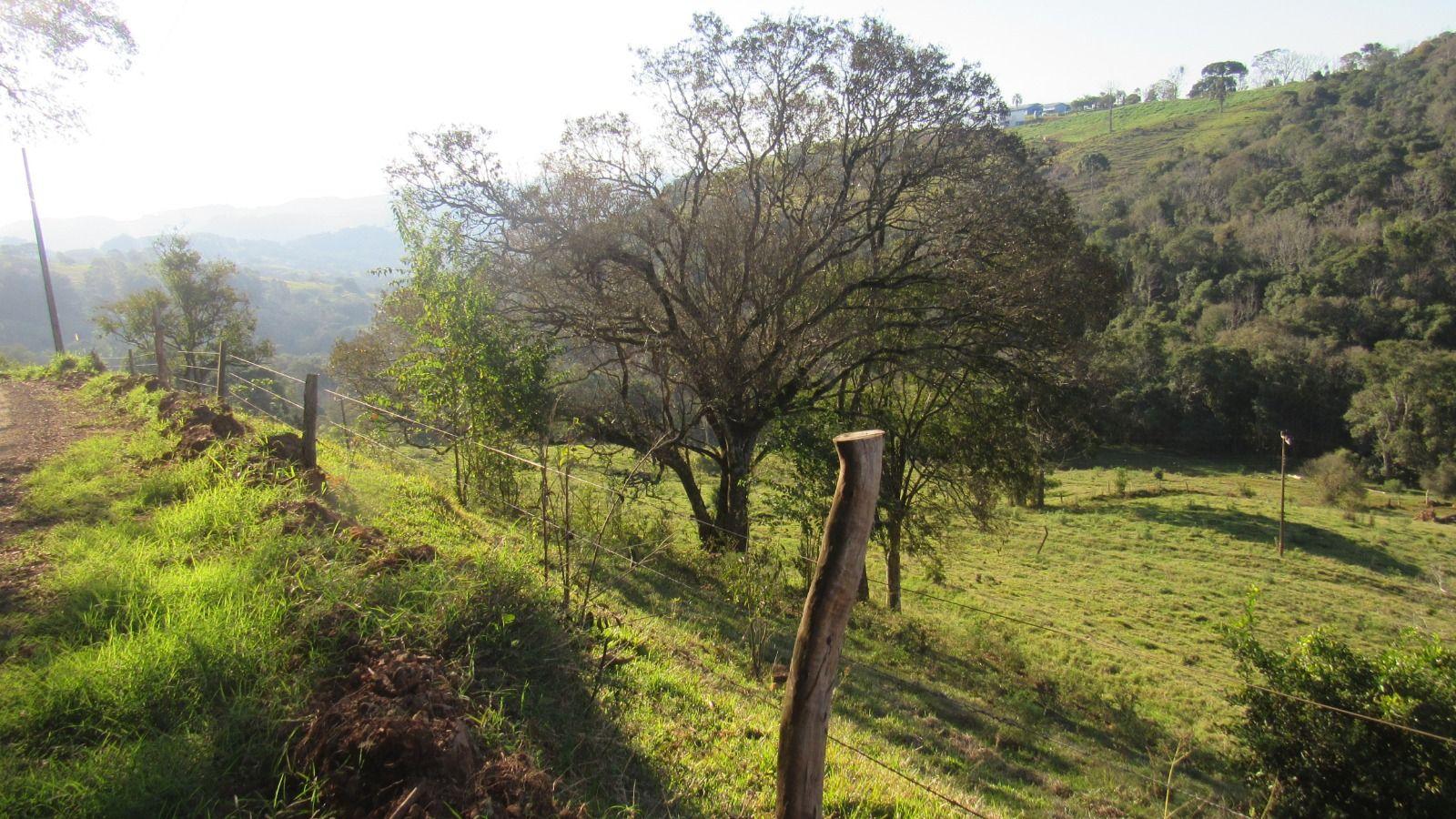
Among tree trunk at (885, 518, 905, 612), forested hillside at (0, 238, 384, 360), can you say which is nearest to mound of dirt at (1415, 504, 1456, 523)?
tree trunk at (885, 518, 905, 612)

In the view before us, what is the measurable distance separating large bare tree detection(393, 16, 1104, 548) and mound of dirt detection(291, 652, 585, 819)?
8.40m

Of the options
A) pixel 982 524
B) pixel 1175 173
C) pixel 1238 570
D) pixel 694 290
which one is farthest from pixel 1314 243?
pixel 694 290

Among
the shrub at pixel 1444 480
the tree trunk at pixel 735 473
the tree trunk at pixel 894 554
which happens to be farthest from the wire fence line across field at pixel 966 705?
the shrub at pixel 1444 480

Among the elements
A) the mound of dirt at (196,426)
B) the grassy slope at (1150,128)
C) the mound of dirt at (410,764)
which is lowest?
the mound of dirt at (410,764)

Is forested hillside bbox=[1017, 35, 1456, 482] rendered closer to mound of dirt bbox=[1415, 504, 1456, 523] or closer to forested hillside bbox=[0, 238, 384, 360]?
mound of dirt bbox=[1415, 504, 1456, 523]

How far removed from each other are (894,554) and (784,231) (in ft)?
20.2

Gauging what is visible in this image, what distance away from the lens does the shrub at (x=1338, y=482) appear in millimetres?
34062

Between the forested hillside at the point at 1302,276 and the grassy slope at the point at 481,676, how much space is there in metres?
13.5

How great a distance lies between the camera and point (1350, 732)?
6039mm

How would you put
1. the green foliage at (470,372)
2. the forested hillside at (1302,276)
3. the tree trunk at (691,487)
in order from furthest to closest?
the forested hillside at (1302,276)
the tree trunk at (691,487)
the green foliage at (470,372)

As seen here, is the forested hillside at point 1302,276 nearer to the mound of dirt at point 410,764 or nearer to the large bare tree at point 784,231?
the large bare tree at point 784,231

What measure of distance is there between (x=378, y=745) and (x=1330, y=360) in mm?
57198

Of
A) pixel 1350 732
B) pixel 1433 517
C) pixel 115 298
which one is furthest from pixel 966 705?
pixel 115 298

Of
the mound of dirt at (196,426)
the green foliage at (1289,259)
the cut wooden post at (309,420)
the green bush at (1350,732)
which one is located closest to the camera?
the green bush at (1350,732)
